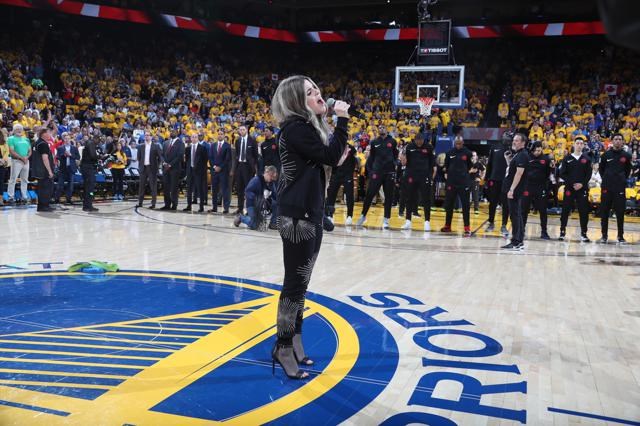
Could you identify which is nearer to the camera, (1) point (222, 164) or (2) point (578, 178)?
(2) point (578, 178)

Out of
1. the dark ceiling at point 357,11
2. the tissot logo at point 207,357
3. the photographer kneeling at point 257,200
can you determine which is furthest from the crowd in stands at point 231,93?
the tissot logo at point 207,357

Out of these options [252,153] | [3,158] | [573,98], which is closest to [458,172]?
[252,153]

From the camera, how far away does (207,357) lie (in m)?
3.21

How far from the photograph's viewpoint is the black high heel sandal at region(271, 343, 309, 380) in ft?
9.67

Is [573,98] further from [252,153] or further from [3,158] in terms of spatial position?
[3,158]

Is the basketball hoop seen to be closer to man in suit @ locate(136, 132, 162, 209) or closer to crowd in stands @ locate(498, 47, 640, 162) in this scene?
crowd in stands @ locate(498, 47, 640, 162)

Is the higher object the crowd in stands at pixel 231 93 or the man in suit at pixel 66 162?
the crowd in stands at pixel 231 93

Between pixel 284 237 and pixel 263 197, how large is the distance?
6261 millimetres

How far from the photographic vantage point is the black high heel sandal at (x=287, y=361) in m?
2.95

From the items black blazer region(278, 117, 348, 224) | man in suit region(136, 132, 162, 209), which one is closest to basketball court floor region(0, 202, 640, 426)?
black blazer region(278, 117, 348, 224)

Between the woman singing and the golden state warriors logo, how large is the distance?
313 mm

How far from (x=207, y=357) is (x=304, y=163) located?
131 cm

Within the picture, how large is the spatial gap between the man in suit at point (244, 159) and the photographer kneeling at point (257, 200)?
5.23 ft

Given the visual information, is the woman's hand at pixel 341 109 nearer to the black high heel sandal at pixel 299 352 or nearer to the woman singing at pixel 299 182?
the woman singing at pixel 299 182
